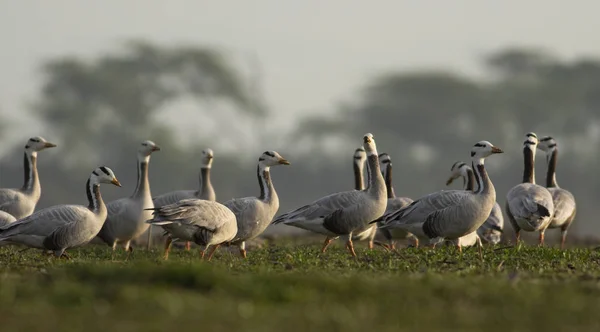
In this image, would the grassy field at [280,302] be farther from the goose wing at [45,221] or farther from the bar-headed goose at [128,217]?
the bar-headed goose at [128,217]

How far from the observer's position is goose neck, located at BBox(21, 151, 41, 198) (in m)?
27.6

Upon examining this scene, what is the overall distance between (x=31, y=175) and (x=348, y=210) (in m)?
10.9

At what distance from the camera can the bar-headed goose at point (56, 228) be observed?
65.8 feet

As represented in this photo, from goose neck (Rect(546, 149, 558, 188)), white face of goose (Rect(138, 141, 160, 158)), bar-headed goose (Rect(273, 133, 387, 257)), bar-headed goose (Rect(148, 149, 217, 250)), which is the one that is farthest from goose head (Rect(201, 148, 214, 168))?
goose neck (Rect(546, 149, 558, 188))

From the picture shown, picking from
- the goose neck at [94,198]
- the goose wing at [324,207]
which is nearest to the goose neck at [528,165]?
the goose wing at [324,207]

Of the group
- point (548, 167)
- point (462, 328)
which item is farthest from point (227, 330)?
point (548, 167)

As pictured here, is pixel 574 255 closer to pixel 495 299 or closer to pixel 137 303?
pixel 495 299

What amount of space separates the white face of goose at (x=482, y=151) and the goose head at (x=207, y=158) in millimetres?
8280

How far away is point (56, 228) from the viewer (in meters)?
20.2

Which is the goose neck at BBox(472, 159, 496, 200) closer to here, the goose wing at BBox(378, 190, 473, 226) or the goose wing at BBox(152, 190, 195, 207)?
the goose wing at BBox(378, 190, 473, 226)

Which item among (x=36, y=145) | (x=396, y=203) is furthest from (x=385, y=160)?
(x=36, y=145)

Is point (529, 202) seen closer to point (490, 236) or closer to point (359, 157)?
point (490, 236)

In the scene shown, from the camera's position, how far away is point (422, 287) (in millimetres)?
11555

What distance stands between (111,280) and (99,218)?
9.83 m
